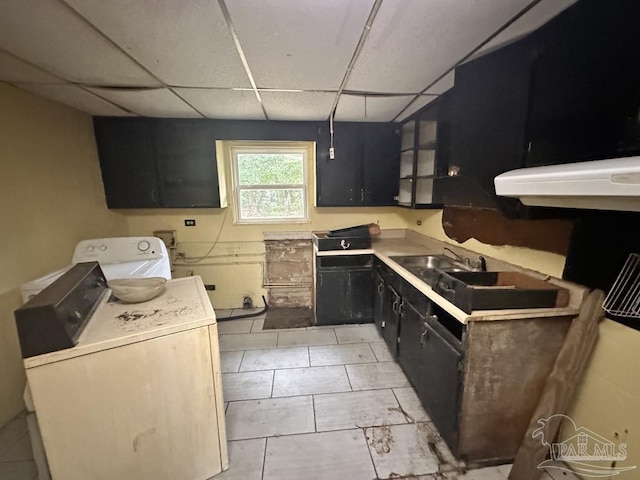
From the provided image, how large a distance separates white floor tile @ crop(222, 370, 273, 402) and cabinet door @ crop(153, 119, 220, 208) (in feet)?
6.03

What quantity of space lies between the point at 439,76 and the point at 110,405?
260 centimetres

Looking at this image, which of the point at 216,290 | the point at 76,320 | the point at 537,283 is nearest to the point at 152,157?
the point at 216,290

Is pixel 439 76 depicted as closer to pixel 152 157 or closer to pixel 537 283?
pixel 537 283

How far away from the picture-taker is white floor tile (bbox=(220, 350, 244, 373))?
242 cm

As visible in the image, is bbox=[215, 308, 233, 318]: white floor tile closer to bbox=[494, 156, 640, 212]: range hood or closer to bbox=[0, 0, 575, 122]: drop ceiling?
bbox=[0, 0, 575, 122]: drop ceiling

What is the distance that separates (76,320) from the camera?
124 cm

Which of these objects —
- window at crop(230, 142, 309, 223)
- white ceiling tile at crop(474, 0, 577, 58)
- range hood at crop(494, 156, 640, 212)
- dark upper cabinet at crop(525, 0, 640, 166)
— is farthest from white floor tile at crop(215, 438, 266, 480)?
white ceiling tile at crop(474, 0, 577, 58)

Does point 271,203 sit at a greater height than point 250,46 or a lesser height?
lesser

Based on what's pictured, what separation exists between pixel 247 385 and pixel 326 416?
71cm

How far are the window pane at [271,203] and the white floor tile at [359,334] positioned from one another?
5.02 ft

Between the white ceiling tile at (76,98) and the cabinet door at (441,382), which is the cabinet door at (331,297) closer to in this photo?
the cabinet door at (441,382)

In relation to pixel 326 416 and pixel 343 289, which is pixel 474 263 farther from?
pixel 326 416

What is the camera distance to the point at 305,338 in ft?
9.55
